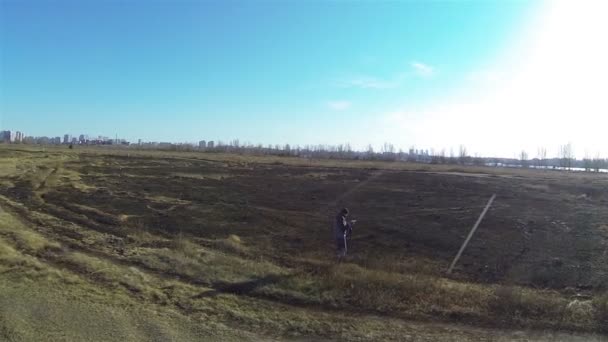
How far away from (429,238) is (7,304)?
1365 centimetres

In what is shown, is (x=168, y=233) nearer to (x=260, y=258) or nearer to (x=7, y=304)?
(x=260, y=258)

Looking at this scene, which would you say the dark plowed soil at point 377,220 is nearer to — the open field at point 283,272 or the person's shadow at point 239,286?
the open field at point 283,272

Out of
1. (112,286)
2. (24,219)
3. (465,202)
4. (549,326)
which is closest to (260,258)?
(112,286)

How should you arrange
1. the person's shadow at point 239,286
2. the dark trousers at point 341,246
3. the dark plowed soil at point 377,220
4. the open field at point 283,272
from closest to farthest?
the open field at point 283,272 → the person's shadow at point 239,286 → the dark trousers at point 341,246 → the dark plowed soil at point 377,220

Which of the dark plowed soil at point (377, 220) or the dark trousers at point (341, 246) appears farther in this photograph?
the dark plowed soil at point (377, 220)

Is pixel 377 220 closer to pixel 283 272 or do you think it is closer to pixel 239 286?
pixel 283 272

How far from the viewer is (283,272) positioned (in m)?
11.1

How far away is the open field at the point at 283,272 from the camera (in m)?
7.57

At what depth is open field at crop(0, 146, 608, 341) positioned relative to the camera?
7570 millimetres

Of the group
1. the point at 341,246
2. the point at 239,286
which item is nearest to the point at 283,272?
the point at 239,286

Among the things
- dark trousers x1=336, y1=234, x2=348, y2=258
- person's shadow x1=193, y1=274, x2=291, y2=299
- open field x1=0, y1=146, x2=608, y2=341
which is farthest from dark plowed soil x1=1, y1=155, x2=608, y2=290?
person's shadow x1=193, y1=274, x2=291, y2=299

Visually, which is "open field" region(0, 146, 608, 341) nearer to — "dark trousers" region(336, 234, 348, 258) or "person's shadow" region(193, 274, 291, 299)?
"person's shadow" region(193, 274, 291, 299)

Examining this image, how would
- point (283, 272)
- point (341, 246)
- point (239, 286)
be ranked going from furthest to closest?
1. point (341, 246)
2. point (283, 272)
3. point (239, 286)

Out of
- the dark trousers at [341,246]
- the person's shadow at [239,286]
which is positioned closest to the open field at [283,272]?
the person's shadow at [239,286]
